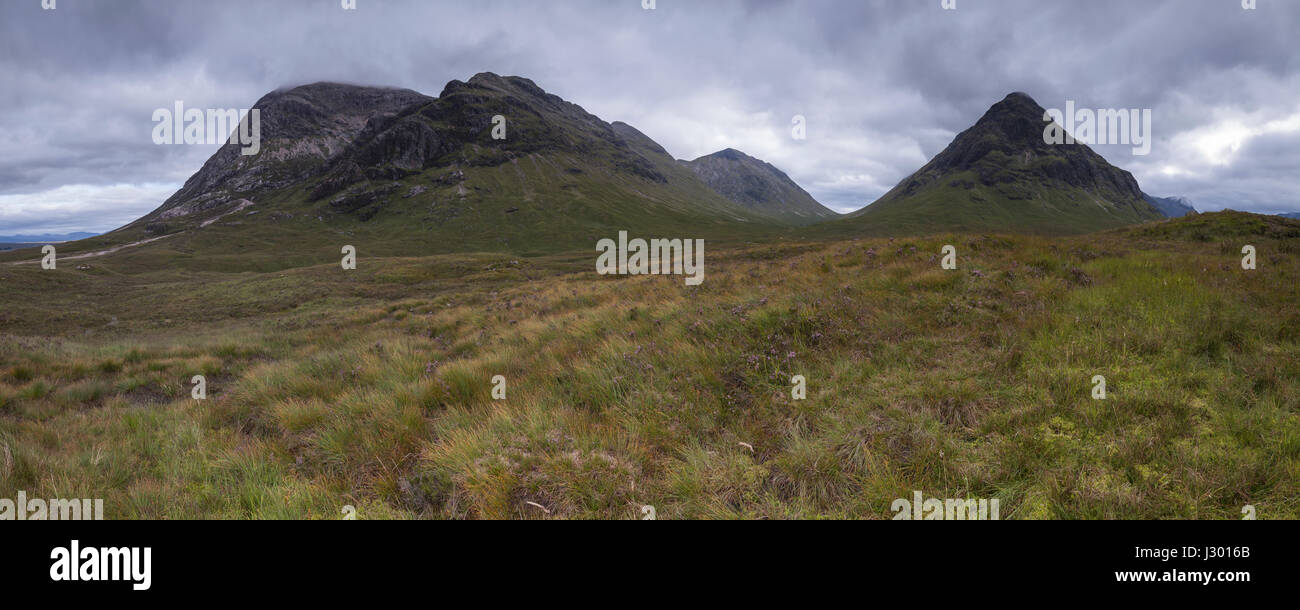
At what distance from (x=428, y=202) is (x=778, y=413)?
155593mm

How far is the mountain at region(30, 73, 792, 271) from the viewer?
349 ft

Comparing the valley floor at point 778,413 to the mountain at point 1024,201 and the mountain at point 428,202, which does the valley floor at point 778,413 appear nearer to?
the mountain at point 428,202

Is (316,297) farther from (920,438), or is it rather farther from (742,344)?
(920,438)

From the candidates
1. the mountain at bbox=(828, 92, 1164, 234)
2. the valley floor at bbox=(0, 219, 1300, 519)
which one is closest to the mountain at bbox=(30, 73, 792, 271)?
the mountain at bbox=(828, 92, 1164, 234)

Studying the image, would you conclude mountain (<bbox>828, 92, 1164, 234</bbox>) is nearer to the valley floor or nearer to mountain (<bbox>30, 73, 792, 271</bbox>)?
mountain (<bbox>30, 73, 792, 271</bbox>)

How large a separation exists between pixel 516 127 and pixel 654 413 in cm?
20539

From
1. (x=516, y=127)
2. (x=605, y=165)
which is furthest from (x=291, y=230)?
(x=605, y=165)

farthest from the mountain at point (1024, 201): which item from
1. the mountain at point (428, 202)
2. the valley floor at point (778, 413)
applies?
the valley floor at point (778, 413)

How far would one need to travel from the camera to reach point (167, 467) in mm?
4078

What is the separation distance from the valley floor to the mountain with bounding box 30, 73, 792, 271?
8792 centimetres

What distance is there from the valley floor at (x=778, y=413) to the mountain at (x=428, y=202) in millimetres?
87922

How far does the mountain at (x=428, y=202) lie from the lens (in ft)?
349

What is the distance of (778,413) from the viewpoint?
446cm

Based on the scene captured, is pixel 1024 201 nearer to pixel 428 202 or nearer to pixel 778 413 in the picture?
pixel 428 202
